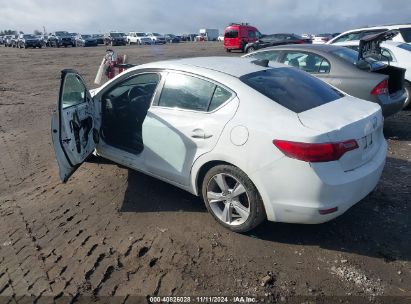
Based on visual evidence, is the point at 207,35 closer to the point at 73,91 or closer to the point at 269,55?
the point at 269,55

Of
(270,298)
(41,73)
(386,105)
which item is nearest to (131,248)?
(270,298)

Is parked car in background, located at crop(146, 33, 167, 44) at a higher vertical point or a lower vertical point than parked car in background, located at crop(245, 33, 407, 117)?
lower

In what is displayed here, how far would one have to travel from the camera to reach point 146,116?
4.21 metres

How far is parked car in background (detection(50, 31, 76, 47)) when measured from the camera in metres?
47.6

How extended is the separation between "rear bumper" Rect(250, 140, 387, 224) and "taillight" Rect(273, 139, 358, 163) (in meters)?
0.05

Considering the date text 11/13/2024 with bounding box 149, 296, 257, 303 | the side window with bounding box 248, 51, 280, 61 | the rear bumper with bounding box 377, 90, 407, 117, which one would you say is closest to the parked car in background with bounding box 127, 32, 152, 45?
the side window with bounding box 248, 51, 280, 61

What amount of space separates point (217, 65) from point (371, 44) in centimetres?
397

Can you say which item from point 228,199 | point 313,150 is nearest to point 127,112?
point 228,199

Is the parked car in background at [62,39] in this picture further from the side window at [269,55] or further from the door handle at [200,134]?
the door handle at [200,134]

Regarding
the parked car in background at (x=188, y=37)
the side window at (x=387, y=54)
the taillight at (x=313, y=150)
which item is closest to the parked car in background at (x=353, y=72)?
the side window at (x=387, y=54)

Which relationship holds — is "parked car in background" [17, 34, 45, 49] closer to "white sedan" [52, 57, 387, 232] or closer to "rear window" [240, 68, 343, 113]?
"white sedan" [52, 57, 387, 232]

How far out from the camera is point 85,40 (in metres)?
48.3

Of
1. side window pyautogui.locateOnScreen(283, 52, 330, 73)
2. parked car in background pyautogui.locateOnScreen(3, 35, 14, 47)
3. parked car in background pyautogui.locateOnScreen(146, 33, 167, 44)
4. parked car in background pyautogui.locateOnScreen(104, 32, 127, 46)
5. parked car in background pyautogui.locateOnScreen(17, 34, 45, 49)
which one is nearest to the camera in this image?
side window pyautogui.locateOnScreen(283, 52, 330, 73)

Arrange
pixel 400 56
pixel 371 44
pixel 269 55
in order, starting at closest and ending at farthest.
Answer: pixel 371 44, pixel 269 55, pixel 400 56
